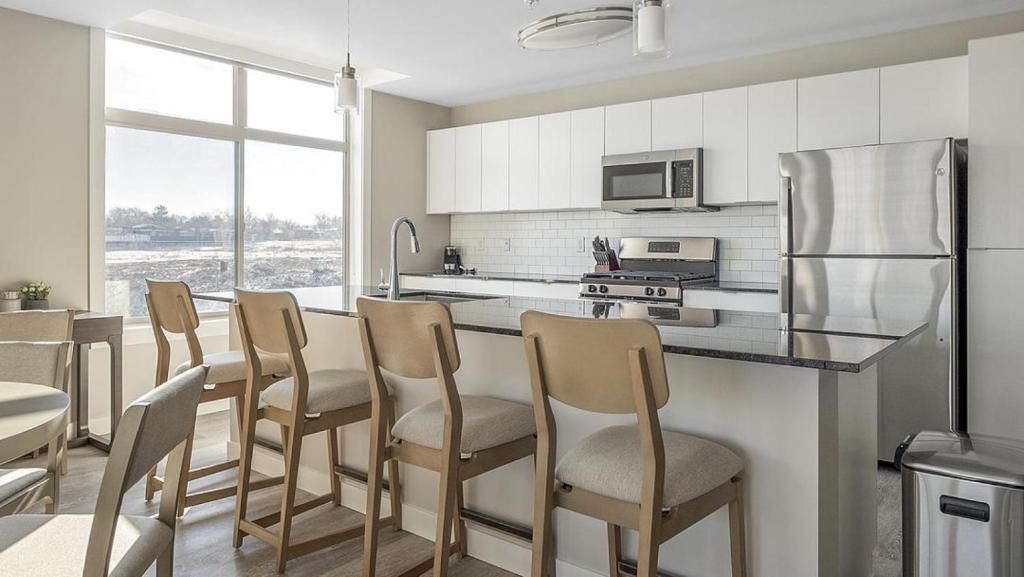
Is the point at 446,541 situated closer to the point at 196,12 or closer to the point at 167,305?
A: the point at 167,305

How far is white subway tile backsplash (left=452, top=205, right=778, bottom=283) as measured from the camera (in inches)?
185

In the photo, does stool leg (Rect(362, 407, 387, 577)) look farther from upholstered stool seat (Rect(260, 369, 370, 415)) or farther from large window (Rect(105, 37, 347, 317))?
large window (Rect(105, 37, 347, 317))

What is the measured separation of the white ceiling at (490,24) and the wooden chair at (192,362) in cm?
181

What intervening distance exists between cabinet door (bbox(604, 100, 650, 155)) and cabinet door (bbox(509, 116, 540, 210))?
25.9 inches

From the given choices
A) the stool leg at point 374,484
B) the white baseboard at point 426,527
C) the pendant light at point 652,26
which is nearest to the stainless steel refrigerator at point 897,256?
the pendant light at point 652,26

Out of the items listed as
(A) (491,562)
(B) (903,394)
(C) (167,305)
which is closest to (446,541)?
(A) (491,562)

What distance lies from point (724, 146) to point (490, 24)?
1.68m

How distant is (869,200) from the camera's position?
11.8ft

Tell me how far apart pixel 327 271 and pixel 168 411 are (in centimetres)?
455

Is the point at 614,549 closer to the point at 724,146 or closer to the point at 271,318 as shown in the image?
the point at 271,318

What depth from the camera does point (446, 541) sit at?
6.56 feet

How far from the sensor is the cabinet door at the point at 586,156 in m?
5.12

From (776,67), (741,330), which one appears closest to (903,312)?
(776,67)

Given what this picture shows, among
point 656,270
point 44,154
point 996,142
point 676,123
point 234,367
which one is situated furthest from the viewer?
point 656,270
